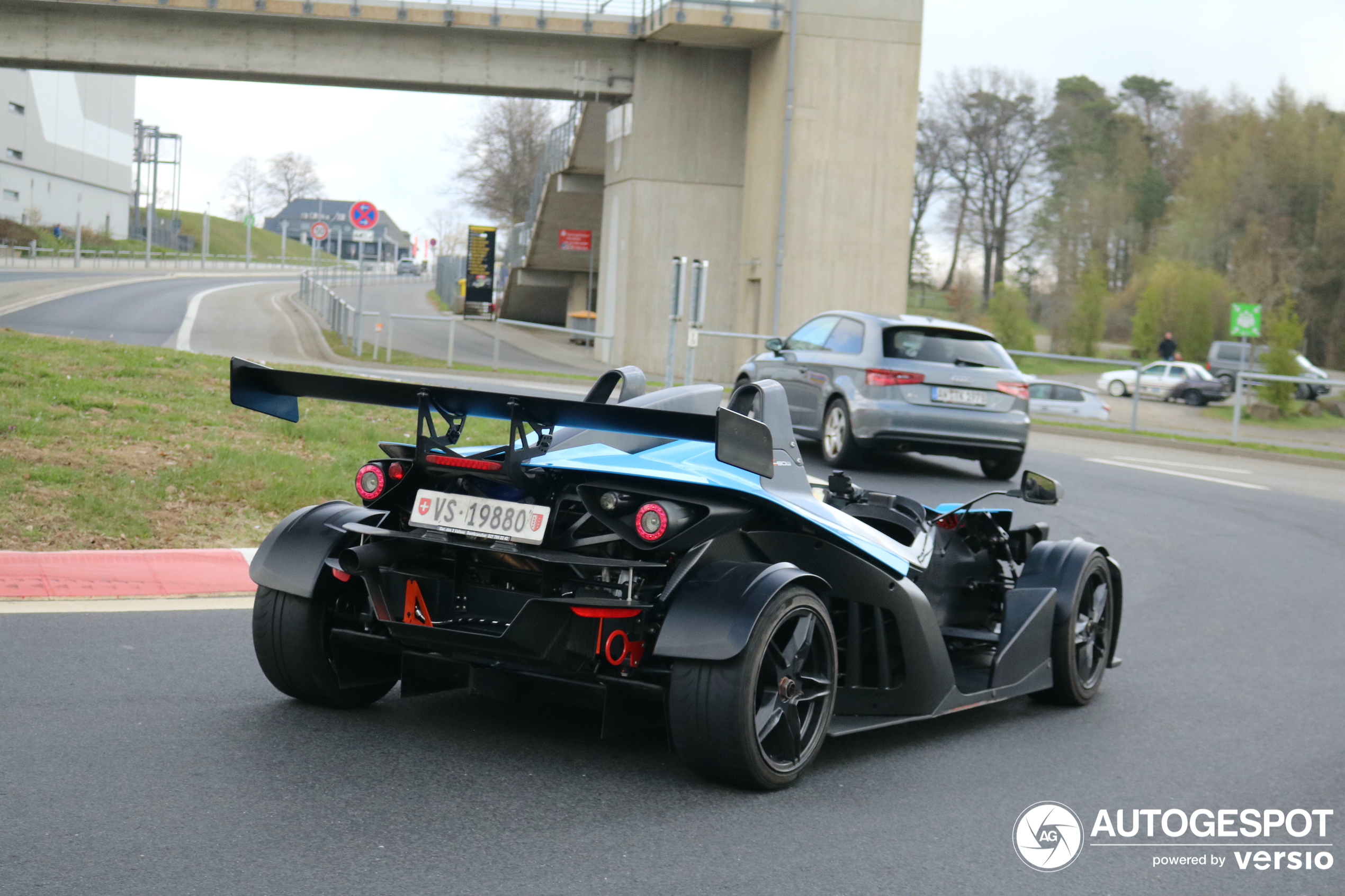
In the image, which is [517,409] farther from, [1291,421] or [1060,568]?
[1291,421]

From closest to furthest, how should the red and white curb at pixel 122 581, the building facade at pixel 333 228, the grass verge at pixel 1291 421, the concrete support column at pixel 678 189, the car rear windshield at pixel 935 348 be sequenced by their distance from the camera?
the red and white curb at pixel 122 581
the car rear windshield at pixel 935 348
the grass verge at pixel 1291 421
the concrete support column at pixel 678 189
the building facade at pixel 333 228

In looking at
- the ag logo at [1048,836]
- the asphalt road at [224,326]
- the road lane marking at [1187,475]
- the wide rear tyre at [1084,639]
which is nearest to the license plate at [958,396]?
the road lane marking at [1187,475]

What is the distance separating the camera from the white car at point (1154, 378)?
3259 cm

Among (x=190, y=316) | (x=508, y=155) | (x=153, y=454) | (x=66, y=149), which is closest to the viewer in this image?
(x=153, y=454)

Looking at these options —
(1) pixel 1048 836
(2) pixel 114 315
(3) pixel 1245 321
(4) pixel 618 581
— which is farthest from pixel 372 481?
(2) pixel 114 315

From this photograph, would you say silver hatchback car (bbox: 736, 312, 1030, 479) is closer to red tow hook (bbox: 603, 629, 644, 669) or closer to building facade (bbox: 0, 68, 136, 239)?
red tow hook (bbox: 603, 629, 644, 669)

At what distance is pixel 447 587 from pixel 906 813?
1557 mm

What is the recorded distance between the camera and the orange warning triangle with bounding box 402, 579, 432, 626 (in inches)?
164

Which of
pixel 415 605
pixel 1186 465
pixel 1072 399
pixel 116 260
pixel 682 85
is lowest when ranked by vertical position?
pixel 1186 465

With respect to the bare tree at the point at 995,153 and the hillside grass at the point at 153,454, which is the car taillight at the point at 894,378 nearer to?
the hillside grass at the point at 153,454

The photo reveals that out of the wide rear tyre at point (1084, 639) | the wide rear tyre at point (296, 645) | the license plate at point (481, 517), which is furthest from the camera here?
the wide rear tyre at point (1084, 639)

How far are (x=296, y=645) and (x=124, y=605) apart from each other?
2.15 m

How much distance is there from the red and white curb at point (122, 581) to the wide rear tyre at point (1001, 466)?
8196mm

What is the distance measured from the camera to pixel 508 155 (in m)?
73.4
